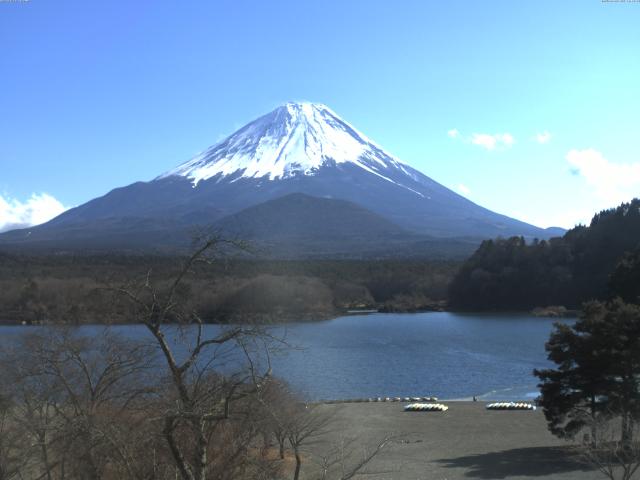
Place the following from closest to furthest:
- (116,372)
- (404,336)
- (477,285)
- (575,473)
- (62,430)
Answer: (62,430) < (116,372) < (575,473) < (404,336) < (477,285)

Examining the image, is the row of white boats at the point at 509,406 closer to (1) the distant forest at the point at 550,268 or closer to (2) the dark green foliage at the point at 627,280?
(2) the dark green foliage at the point at 627,280

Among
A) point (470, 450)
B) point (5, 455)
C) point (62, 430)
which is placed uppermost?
point (62, 430)

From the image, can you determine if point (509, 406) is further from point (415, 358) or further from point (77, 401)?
point (77, 401)

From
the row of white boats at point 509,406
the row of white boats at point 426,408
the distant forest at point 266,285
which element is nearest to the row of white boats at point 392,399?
the row of white boats at point 426,408

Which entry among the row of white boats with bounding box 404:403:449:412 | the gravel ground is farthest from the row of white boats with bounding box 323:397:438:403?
the row of white boats with bounding box 404:403:449:412

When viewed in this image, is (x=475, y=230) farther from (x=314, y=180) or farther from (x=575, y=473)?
(x=575, y=473)

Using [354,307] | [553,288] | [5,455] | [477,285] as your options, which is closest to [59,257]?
[354,307]
